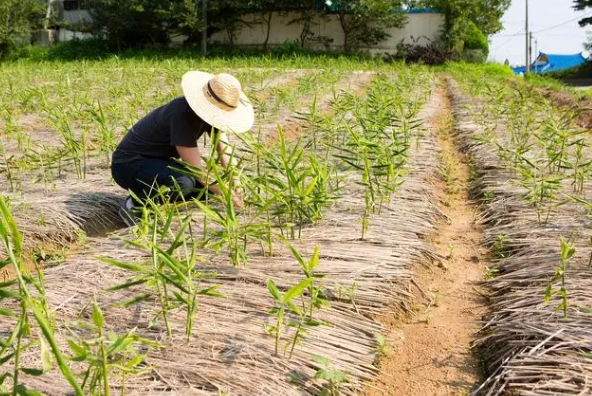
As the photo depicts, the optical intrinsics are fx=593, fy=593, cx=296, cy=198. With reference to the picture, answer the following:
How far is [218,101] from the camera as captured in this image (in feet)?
10.4

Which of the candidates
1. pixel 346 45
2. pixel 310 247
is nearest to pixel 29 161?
pixel 310 247

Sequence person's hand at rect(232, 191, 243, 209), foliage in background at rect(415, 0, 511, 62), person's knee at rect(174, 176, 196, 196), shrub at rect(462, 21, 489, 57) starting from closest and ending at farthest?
person's hand at rect(232, 191, 243, 209)
person's knee at rect(174, 176, 196, 196)
foliage in background at rect(415, 0, 511, 62)
shrub at rect(462, 21, 489, 57)

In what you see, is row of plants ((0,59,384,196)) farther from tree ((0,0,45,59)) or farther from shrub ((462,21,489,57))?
tree ((0,0,45,59))

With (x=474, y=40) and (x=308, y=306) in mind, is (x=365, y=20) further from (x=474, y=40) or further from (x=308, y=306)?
(x=308, y=306)

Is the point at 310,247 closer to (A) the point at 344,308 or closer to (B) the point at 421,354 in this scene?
(A) the point at 344,308

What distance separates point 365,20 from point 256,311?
2064 centimetres

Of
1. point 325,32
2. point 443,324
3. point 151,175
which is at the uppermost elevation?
point 325,32

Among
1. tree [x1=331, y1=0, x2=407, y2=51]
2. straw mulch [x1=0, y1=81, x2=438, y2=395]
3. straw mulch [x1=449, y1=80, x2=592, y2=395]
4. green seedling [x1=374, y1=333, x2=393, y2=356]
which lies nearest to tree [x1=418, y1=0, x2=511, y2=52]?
tree [x1=331, y1=0, x2=407, y2=51]

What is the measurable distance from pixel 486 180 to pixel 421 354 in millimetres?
2371

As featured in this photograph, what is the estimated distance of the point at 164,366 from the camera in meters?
1.78

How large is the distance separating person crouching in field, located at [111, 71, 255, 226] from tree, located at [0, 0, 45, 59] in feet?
70.5

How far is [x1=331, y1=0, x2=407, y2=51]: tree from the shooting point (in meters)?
20.4

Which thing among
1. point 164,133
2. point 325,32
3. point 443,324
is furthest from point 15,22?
point 443,324

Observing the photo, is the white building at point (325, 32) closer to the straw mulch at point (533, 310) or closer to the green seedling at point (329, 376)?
the straw mulch at point (533, 310)
